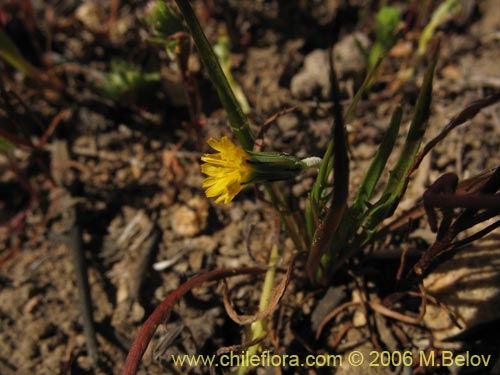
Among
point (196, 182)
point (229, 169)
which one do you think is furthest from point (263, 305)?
point (196, 182)

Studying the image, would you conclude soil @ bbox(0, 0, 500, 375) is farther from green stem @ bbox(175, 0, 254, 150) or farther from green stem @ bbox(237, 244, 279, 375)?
green stem @ bbox(175, 0, 254, 150)

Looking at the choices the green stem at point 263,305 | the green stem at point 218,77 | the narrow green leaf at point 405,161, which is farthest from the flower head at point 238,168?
the green stem at point 263,305

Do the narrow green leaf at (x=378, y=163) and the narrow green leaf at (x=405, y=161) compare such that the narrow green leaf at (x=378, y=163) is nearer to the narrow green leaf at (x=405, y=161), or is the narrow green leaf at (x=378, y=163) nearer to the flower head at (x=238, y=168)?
the narrow green leaf at (x=405, y=161)

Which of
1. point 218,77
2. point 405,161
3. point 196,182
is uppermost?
point 218,77

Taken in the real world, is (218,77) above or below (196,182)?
above

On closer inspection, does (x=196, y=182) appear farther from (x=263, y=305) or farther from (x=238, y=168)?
(x=238, y=168)

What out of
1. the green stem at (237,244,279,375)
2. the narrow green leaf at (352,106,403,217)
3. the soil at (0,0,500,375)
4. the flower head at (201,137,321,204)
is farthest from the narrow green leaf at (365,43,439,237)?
the green stem at (237,244,279,375)

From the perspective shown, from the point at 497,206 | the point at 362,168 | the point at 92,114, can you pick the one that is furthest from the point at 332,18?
the point at 497,206
